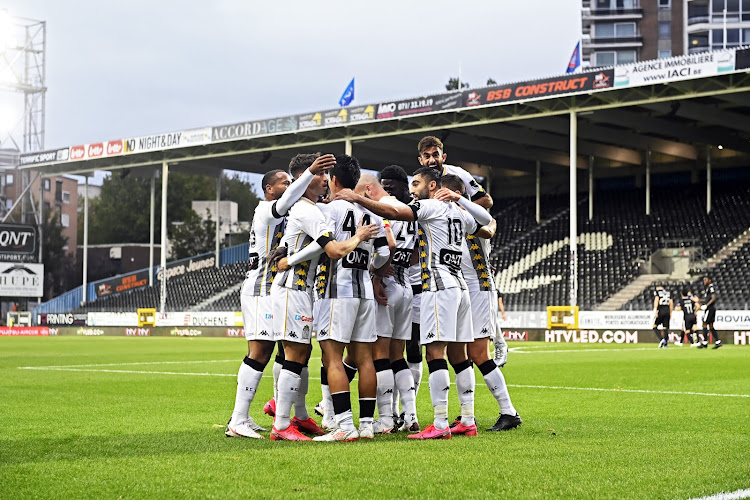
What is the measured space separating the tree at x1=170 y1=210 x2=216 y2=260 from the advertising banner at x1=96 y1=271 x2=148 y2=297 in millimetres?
19628

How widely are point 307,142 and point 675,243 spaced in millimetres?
17354

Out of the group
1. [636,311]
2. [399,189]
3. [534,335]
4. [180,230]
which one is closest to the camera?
[399,189]

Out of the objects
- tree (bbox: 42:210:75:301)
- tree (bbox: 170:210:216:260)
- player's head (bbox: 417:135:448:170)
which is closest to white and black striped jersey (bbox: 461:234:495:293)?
player's head (bbox: 417:135:448:170)

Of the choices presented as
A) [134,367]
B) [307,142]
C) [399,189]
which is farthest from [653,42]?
[399,189]

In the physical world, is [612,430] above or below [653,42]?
below

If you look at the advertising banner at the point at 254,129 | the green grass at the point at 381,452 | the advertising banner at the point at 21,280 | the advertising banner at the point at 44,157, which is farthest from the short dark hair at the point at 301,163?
the advertising banner at the point at 21,280

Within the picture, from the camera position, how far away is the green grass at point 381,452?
5.02m

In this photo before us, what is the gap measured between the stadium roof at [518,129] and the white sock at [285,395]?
2724 centimetres

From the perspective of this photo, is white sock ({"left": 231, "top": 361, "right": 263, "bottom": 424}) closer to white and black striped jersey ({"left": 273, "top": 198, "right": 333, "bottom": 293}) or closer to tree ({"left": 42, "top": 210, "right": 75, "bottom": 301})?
white and black striped jersey ({"left": 273, "top": 198, "right": 333, "bottom": 293})

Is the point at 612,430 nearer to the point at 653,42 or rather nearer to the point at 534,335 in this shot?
the point at 534,335

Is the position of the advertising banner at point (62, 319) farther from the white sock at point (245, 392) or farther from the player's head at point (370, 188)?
the player's head at point (370, 188)

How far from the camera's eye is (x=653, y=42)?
72938 millimetres

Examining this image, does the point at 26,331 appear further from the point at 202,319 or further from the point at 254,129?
the point at 254,129

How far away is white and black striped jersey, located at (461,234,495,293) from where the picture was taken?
8086 millimetres
